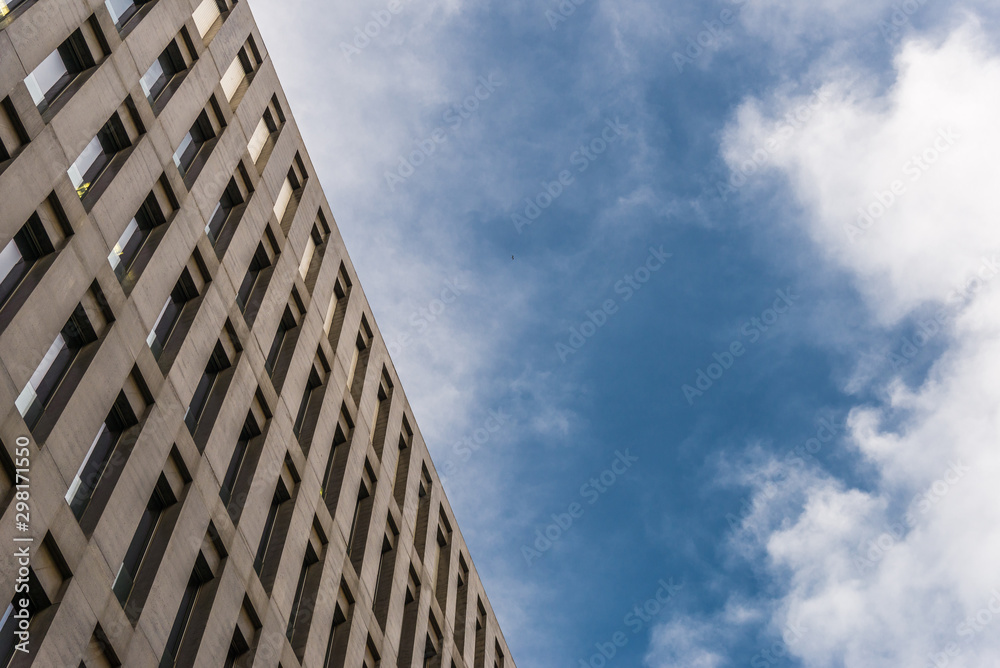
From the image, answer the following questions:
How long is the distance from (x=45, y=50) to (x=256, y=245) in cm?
890

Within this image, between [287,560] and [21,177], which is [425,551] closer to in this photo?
[287,560]

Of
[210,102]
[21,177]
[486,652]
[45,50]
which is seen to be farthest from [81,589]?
[486,652]

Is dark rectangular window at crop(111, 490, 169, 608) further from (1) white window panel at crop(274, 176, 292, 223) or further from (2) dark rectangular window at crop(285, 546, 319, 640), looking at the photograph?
(1) white window panel at crop(274, 176, 292, 223)

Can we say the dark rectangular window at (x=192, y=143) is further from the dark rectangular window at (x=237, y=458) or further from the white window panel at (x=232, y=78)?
the dark rectangular window at (x=237, y=458)

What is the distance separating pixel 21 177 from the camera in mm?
16172

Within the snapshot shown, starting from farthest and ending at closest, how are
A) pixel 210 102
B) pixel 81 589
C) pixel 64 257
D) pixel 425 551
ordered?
pixel 425 551
pixel 210 102
pixel 64 257
pixel 81 589

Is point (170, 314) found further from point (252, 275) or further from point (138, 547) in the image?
point (138, 547)

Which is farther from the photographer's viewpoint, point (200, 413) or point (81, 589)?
point (200, 413)

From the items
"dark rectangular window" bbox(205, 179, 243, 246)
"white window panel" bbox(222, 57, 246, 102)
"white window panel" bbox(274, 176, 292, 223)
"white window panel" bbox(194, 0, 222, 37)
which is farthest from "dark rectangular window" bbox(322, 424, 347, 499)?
"white window panel" bbox(194, 0, 222, 37)

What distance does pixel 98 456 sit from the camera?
57.0 ft

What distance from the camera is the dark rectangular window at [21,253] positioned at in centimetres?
1596

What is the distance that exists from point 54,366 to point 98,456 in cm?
203

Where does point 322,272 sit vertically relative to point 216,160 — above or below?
above

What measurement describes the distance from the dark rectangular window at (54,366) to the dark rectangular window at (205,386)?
3.49 m
